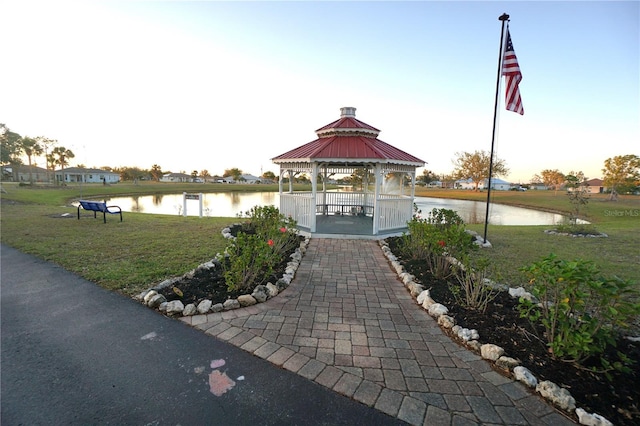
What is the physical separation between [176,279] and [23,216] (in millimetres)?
12010

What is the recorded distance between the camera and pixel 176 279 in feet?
14.4

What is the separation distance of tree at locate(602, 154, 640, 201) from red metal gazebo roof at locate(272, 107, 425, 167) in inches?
1328

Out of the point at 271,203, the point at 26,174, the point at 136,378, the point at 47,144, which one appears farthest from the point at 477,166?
the point at 26,174

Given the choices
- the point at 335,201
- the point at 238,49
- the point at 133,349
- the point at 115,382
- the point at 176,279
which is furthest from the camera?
the point at 335,201

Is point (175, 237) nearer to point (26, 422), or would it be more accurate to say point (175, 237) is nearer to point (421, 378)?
point (26, 422)

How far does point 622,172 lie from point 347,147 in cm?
3671

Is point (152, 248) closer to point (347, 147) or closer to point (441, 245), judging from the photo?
point (347, 147)

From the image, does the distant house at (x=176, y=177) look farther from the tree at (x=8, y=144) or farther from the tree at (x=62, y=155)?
the tree at (x=8, y=144)

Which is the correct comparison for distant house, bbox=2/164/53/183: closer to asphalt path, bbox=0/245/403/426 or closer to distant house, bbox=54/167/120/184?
distant house, bbox=54/167/120/184

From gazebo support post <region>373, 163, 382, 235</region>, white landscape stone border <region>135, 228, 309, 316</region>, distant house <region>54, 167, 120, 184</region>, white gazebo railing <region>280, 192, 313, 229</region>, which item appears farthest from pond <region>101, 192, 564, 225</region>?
distant house <region>54, 167, 120, 184</region>

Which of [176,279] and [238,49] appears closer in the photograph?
[176,279]

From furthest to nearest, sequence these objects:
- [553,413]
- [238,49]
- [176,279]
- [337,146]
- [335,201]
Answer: [335,201] → [238,49] → [337,146] → [176,279] → [553,413]

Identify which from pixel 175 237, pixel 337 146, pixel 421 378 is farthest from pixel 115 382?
pixel 337 146

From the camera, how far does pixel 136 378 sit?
2410 mm
